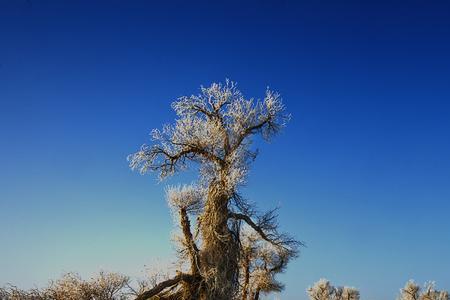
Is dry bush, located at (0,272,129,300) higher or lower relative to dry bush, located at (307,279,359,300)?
lower

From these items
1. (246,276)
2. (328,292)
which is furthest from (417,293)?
(246,276)

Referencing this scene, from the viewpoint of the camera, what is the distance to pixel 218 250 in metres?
19.6

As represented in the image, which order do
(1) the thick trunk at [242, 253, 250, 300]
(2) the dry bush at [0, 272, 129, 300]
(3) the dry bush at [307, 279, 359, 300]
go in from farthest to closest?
(3) the dry bush at [307, 279, 359, 300]
(1) the thick trunk at [242, 253, 250, 300]
(2) the dry bush at [0, 272, 129, 300]

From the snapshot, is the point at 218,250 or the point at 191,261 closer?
the point at 218,250

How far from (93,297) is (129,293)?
59.5 inches

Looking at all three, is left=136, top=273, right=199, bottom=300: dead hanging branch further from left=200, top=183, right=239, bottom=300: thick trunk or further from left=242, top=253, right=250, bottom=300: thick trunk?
left=242, top=253, right=250, bottom=300: thick trunk

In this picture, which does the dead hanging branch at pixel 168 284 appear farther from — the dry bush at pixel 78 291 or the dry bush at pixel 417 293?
the dry bush at pixel 417 293

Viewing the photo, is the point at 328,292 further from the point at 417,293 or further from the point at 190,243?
the point at 190,243

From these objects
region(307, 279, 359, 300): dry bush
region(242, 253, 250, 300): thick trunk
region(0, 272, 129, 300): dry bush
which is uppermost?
region(307, 279, 359, 300): dry bush

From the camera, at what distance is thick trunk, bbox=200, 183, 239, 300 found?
18953mm

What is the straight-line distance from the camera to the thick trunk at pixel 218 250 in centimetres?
1895

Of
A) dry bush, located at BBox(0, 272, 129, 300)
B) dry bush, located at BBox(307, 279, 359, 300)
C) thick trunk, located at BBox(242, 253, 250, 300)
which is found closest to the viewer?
dry bush, located at BBox(0, 272, 129, 300)

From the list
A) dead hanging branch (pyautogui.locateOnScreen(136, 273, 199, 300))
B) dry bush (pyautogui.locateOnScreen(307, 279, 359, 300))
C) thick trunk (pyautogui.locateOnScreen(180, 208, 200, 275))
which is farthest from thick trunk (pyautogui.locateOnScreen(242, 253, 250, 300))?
dry bush (pyautogui.locateOnScreen(307, 279, 359, 300))

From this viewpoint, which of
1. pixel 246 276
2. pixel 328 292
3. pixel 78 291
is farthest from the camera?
pixel 328 292
